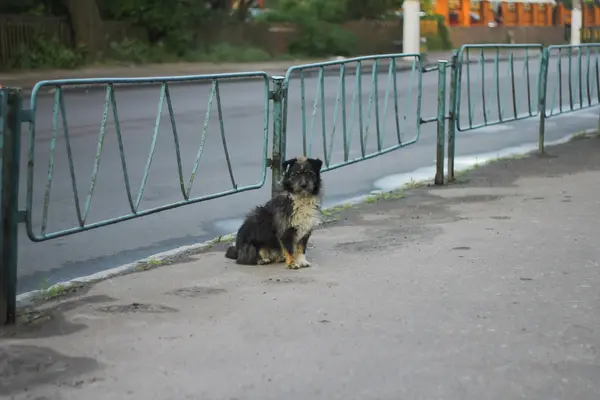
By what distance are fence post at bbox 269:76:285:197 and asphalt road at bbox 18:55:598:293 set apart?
0.60 metres

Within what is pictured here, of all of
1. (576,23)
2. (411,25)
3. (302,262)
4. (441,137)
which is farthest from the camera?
(576,23)

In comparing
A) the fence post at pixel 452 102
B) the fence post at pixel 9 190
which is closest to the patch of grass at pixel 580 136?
the fence post at pixel 452 102

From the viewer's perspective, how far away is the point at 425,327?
6.16 m

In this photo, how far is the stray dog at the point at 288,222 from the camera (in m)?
7.64

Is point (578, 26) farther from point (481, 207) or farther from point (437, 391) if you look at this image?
point (437, 391)

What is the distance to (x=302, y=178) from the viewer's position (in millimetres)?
7660

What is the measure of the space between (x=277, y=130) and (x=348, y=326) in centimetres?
→ 298

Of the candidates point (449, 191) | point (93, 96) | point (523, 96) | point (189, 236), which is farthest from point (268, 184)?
point (93, 96)

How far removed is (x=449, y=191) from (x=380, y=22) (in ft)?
126

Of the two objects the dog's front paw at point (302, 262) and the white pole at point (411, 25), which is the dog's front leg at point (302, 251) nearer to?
the dog's front paw at point (302, 262)

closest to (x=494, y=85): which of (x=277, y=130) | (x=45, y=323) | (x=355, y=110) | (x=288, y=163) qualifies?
(x=355, y=110)

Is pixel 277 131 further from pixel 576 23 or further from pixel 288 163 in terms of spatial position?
Result: pixel 576 23

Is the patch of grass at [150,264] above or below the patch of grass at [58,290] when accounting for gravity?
above

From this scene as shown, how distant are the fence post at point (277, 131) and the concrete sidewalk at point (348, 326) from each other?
554mm
